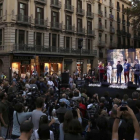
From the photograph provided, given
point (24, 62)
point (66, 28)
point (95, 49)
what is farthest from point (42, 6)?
point (95, 49)

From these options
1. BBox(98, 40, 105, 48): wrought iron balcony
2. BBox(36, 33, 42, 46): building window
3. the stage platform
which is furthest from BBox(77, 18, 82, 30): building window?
the stage platform

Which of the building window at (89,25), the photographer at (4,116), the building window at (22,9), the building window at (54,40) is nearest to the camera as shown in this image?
the photographer at (4,116)

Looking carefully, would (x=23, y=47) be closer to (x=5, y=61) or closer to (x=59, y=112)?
(x=5, y=61)

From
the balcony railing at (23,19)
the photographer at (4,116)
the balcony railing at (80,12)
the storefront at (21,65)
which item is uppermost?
the balcony railing at (80,12)

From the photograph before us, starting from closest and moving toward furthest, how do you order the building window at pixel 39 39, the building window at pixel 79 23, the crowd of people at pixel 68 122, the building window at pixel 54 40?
1. the crowd of people at pixel 68 122
2. the building window at pixel 39 39
3. the building window at pixel 54 40
4. the building window at pixel 79 23

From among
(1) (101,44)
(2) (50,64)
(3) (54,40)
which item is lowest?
(2) (50,64)

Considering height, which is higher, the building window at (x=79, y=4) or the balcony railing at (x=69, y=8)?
the building window at (x=79, y=4)

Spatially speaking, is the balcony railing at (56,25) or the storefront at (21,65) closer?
the storefront at (21,65)

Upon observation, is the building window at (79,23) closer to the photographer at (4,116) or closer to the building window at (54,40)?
the building window at (54,40)

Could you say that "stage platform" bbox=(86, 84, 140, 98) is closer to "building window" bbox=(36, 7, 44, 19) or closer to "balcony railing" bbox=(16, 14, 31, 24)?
"balcony railing" bbox=(16, 14, 31, 24)

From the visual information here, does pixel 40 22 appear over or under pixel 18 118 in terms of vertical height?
over

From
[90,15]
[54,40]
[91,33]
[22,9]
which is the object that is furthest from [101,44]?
[22,9]

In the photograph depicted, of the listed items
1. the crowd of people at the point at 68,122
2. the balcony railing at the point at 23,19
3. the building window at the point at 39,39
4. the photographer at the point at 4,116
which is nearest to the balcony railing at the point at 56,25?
the building window at the point at 39,39

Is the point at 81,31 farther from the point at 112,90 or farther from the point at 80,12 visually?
the point at 112,90
